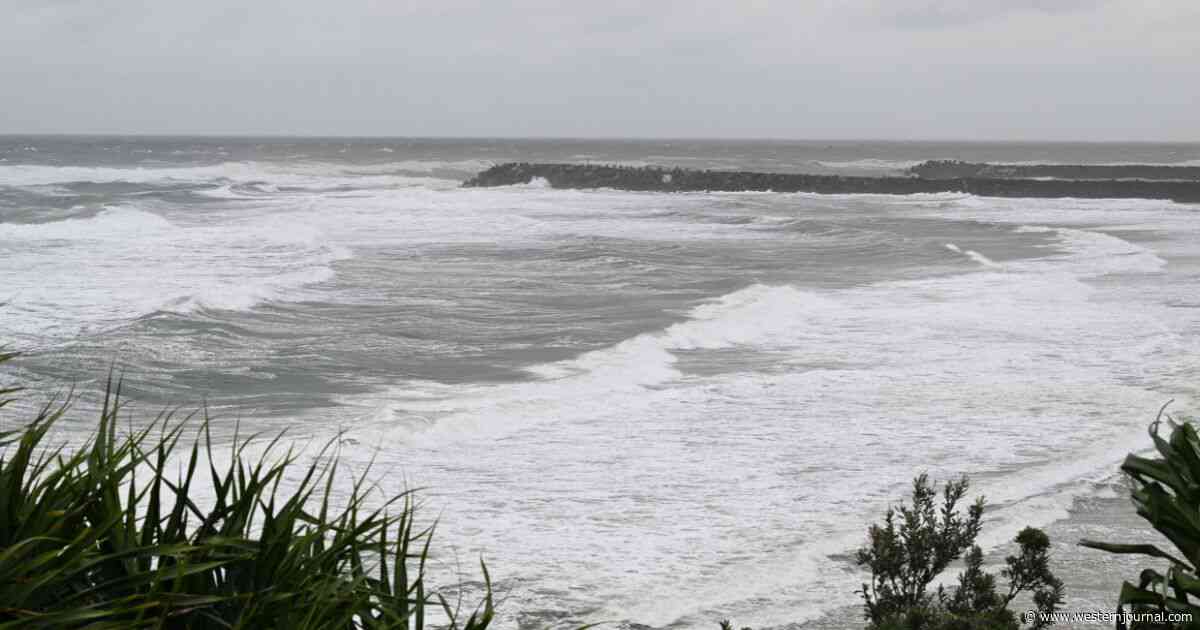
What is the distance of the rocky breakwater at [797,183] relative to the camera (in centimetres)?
6431

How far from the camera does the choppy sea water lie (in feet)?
28.9

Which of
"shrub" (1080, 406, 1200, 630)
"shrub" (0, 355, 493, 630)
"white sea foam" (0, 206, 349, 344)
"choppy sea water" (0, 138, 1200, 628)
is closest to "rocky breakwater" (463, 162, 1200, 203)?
"choppy sea water" (0, 138, 1200, 628)

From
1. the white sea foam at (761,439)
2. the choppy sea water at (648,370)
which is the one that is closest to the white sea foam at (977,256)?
the choppy sea water at (648,370)

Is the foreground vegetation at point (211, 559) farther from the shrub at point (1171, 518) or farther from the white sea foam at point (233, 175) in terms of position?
the white sea foam at point (233, 175)

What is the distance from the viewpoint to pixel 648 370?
1522cm

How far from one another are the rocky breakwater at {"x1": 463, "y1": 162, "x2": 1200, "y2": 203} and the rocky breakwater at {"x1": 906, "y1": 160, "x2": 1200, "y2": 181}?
14.4 metres

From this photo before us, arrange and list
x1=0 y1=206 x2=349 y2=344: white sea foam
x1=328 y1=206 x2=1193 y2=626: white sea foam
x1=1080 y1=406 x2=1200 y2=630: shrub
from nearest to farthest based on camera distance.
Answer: x1=1080 y1=406 x2=1200 y2=630: shrub < x1=328 y1=206 x2=1193 y2=626: white sea foam < x1=0 y1=206 x2=349 y2=344: white sea foam

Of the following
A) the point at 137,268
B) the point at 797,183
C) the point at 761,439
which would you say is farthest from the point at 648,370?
the point at 797,183

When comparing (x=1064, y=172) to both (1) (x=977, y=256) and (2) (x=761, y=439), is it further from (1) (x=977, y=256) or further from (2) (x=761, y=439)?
(2) (x=761, y=439)

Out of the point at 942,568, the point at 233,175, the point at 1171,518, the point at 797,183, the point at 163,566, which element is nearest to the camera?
the point at 1171,518

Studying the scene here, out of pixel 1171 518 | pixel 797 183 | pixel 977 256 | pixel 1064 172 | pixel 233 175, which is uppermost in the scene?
pixel 1064 172

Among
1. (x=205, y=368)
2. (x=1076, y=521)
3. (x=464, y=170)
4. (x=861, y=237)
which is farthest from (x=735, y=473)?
(x=464, y=170)

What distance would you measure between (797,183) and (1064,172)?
27.0 metres

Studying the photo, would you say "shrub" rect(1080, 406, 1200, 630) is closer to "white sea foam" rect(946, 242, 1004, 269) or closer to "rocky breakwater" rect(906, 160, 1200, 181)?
"white sea foam" rect(946, 242, 1004, 269)
